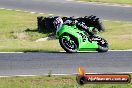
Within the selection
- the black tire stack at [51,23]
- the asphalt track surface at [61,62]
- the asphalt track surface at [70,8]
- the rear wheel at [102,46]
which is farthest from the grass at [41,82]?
the asphalt track surface at [70,8]

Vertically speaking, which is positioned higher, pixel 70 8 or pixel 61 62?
pixel 70 8

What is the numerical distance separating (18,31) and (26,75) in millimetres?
12840

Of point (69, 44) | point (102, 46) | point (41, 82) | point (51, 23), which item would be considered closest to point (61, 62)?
point (69, 44)

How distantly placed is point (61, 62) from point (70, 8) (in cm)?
1962

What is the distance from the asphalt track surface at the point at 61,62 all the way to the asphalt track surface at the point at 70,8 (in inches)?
545

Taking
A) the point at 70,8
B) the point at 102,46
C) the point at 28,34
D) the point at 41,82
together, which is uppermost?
the point at 70,8

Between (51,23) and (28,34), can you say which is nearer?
(28,34)

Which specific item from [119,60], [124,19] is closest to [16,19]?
[124,19]

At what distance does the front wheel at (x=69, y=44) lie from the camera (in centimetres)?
1784

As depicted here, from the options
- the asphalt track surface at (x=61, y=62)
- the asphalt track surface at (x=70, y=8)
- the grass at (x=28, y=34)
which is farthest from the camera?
the asphalt track surface at (x=70, y=8)

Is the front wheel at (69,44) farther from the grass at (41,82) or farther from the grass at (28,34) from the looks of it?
the grass at (41,82)

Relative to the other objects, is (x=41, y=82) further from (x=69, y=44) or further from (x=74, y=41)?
(x=74, y=41)

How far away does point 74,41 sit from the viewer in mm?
18016

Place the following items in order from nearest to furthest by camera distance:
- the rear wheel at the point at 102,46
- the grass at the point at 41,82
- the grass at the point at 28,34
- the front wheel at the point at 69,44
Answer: the grass at the point at 41,82, the front wheel at the point at 69,44, the rear wheel at the point at 102,46, the grass at the point at 28,34
